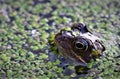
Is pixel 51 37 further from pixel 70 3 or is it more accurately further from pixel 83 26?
pixel 70 3

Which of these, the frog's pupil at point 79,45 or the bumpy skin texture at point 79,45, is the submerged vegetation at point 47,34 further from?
the frog's pupil at point 79,45

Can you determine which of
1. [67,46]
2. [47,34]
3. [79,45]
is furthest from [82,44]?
[47,34]

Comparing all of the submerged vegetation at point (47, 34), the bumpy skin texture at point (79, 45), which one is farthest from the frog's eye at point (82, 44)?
the submerged vegetation at point (47, 34)

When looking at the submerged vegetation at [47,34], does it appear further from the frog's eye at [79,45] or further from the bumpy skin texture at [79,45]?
the frog's eye at [79,45]

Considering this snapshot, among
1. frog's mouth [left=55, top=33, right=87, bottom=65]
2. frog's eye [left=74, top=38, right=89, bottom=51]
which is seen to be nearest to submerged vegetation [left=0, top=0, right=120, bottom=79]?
Result: frog's mouth [left=55, top=33, right=87, bottom=65]

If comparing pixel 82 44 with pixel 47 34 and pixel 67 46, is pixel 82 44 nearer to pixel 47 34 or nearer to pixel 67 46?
pixel 67 46

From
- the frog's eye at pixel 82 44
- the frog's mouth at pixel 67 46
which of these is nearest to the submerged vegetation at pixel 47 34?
the frog's mouth at pixel 67 46

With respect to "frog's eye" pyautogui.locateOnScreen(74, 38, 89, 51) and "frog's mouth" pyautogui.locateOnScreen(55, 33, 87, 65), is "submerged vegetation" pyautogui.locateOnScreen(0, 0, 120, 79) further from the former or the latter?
"frog's eye" pyautogui.locateOnScreen(74, 38, 89, 51)

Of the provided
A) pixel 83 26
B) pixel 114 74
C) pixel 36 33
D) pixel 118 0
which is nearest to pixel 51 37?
pixel 36 33
